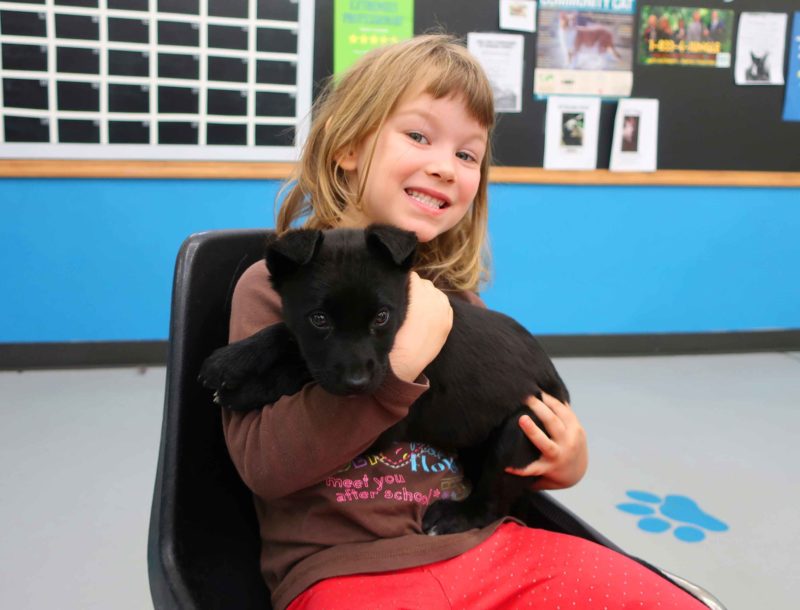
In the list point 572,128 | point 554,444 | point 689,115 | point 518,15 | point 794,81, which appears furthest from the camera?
point 794,81

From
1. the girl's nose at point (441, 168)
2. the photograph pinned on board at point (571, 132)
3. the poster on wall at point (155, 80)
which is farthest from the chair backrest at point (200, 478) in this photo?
the photograph pinned on board at point (571, 132)

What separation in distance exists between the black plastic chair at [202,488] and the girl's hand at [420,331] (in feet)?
0.97

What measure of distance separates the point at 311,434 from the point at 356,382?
0.10 meters

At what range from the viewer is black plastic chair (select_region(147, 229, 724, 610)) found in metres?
0.88

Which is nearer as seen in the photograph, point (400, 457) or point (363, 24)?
point (400, 457)

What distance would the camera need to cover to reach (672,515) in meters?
2.16

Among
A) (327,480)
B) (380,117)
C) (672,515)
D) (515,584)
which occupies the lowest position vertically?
(672,515)

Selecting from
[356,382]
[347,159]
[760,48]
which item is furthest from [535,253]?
[356,382]

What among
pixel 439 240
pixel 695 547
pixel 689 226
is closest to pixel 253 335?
pixel 439 240

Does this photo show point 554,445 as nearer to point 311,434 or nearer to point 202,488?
point 311,434

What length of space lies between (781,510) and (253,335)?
6.51ft

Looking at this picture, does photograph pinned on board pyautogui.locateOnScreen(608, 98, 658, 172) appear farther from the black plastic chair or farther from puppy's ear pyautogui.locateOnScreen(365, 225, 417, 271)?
puppy's ear pyautogui.locateOnScreen(365, 225, 417, 271)

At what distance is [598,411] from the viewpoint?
2959 millimetres

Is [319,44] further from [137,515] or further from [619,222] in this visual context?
[137,515]
